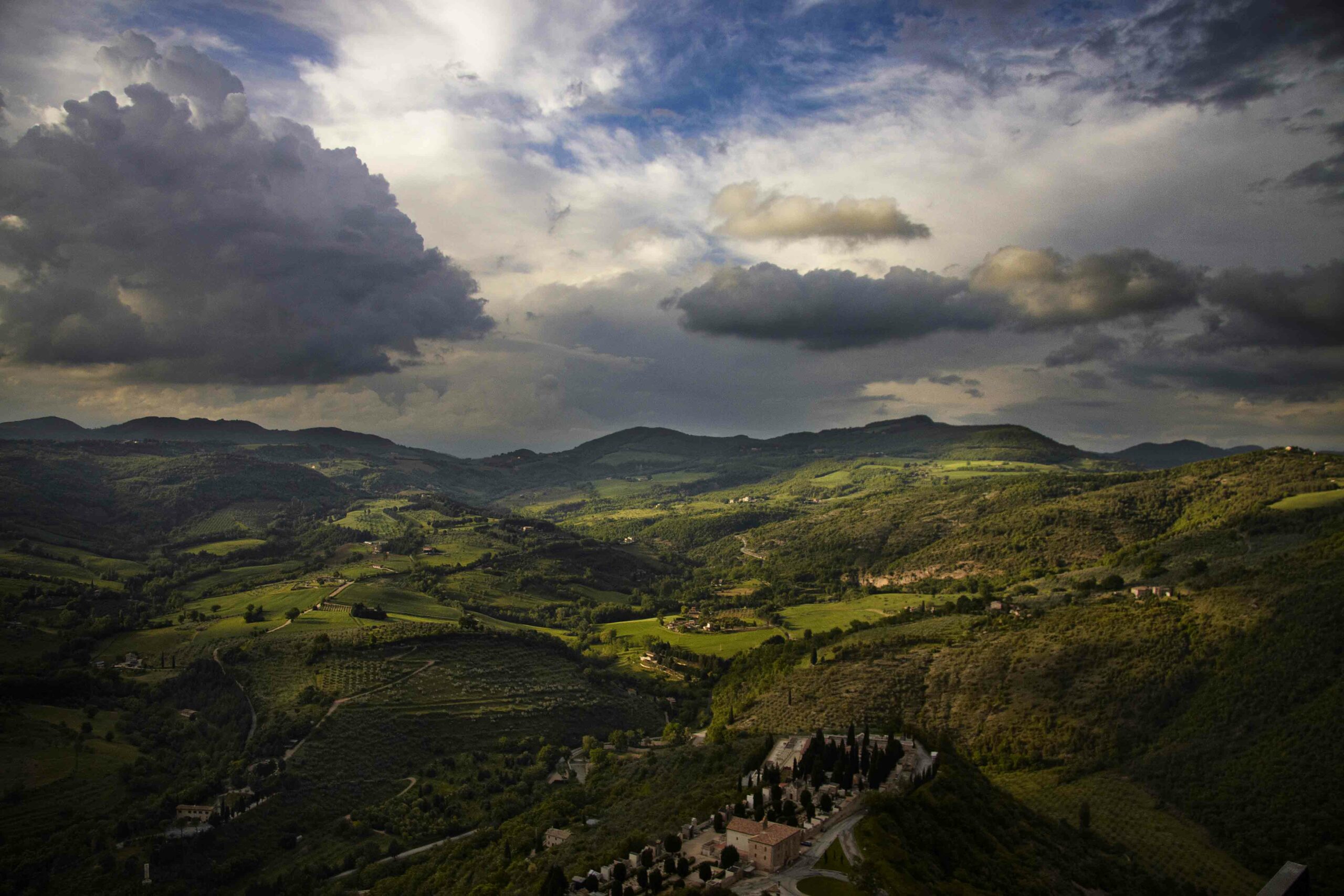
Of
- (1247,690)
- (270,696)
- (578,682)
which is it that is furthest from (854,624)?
(270,696)

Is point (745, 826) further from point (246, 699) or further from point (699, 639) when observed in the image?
point (699, 639)

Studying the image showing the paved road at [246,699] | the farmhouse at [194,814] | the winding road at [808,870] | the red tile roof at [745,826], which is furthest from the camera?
the paved road at [246,699]

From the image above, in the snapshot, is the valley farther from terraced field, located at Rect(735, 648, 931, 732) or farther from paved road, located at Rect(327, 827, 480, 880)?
paved road, located at Rect(327, 827, 480, 880)

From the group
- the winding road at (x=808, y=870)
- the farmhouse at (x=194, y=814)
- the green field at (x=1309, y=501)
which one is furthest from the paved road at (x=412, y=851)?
the green field at (x=1309, y=501)

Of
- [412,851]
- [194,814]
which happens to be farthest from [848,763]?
[194,814]

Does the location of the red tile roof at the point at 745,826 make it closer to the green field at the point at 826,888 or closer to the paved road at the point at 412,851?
the green field at the point at 826,888

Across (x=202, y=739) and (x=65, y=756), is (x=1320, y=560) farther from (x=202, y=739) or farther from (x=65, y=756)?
(x=65, y=756)
